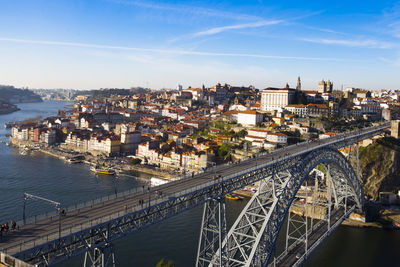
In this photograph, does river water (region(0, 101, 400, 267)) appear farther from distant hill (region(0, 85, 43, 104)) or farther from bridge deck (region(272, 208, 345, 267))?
distant hill (region(0, 85, 43, 104))

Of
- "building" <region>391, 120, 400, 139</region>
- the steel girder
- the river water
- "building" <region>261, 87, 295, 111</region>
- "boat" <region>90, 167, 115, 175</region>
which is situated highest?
"building" <region>261, 87, 295, 111</region>

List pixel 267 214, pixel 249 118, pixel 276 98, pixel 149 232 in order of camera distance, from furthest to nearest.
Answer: pixel 276 98
pixel 249 118
pixel 149 232
pixel 267 214

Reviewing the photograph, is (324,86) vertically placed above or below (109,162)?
above

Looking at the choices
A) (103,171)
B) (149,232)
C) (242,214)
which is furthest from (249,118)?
(242,214)

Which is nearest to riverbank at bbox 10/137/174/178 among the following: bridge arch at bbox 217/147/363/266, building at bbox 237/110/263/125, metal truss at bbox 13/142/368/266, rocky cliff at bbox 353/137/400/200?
building at bbox 237/110/263/125

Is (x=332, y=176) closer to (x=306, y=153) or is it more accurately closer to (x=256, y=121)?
(x=306, y=153)

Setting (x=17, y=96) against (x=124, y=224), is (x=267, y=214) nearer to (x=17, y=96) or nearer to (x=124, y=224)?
(x=124, y=224)
